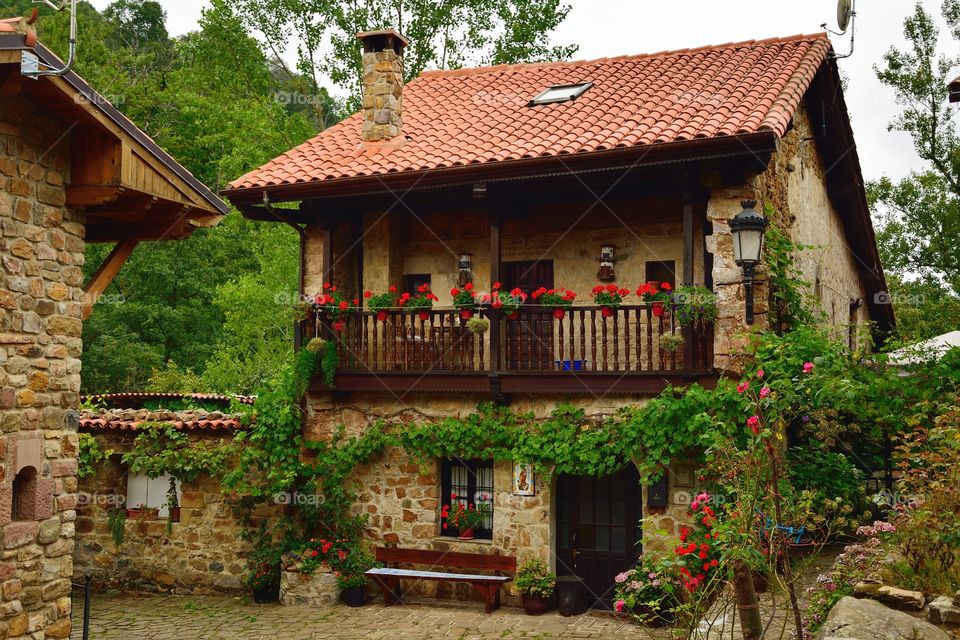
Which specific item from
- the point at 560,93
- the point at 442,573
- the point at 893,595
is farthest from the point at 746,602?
the point at 560,93

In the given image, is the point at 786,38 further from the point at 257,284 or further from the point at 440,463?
the point at 257,284

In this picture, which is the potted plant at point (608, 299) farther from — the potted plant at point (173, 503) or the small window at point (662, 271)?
the potted plant at point (173, 503)

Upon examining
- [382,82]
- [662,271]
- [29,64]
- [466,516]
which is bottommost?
[466,516]

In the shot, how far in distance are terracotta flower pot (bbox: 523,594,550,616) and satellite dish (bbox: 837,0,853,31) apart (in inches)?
313

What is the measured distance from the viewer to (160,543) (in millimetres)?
12578

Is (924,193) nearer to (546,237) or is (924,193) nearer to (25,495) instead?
(546,237)

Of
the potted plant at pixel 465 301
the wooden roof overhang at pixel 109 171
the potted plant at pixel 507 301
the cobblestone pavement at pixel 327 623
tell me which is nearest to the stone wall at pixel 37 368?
the wooden roof overhang at pixel 109 171

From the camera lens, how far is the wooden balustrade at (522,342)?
35.0ft

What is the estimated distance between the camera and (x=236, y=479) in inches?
474

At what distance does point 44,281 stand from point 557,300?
5973 mm

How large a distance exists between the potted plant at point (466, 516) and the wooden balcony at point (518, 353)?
1.47m

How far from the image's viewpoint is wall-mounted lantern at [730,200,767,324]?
968 centimetres

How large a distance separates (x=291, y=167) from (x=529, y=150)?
3461 millimetres

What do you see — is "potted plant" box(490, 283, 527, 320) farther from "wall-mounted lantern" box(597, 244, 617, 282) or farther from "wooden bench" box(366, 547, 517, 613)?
"wooden bench" box(366, 547, 517, 613)
